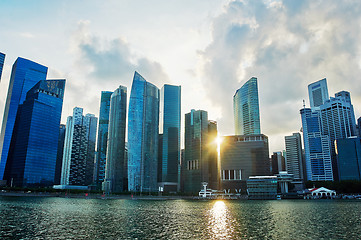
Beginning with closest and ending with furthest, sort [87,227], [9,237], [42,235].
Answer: [9,237], [42,235], [87,227]

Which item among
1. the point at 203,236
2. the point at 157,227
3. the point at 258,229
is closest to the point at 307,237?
the point at 258,229

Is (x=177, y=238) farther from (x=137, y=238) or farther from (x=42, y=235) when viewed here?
(x=42, y=235)

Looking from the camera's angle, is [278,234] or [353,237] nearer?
[353,237]

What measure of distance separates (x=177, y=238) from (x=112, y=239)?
12.1 metres

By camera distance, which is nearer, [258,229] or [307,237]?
[307,237]

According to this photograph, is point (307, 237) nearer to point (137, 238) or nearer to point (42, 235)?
point (137, 238)

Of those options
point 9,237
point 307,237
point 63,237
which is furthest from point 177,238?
point 9,237

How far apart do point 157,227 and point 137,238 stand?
15.5 metres

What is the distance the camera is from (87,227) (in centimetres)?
6625

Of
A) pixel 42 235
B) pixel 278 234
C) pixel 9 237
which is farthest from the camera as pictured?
pixel 278 234

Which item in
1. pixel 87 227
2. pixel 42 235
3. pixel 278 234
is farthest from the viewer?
pixel 87 227

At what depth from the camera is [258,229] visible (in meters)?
66.2

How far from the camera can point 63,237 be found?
53.3m

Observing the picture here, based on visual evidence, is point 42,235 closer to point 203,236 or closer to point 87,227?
point 87,227
